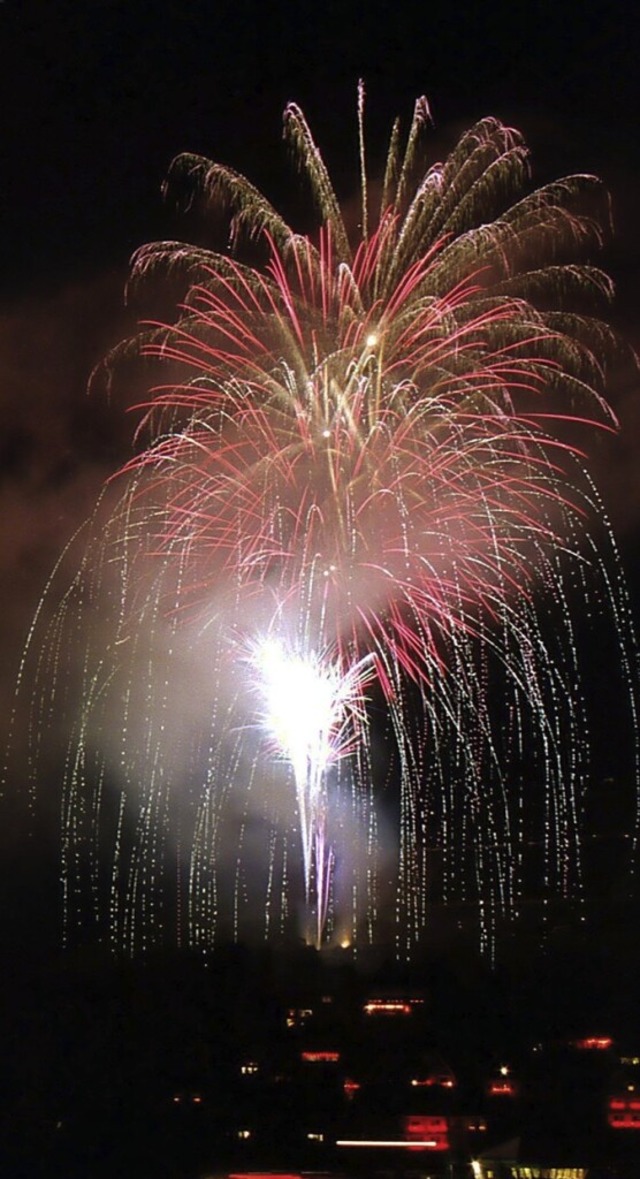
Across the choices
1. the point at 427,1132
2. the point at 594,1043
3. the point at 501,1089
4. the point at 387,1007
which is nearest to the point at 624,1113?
the point at 427,1132

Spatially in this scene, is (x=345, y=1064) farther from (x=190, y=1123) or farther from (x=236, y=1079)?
(x=190, y=1123)

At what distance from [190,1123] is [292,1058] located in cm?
422

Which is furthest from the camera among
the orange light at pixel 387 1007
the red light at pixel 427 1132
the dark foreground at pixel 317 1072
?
the orange light at pixel 387 1007

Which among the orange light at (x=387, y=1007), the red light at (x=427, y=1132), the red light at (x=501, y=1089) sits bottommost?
the red light at (x=427, y=1132)

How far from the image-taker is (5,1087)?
14.6 m

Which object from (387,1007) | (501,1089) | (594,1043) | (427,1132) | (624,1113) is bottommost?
(427,1132)

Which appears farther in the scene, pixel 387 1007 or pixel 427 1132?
pixel 387 1007

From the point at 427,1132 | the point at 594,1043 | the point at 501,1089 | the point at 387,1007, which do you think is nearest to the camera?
the point at 427,1132

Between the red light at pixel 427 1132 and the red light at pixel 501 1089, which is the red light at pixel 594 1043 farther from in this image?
the red light at pixel 427 1132

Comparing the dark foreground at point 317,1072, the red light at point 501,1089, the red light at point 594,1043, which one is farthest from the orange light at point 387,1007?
the red light at point 594,1043

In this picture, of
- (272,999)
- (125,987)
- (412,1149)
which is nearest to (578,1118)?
(412,1149)

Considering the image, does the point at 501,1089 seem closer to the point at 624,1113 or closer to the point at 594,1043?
the point at 594,1043

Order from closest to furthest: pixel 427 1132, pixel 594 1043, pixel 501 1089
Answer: pixel 427 1132 → pixel 501 1089 → pixel 594 1043

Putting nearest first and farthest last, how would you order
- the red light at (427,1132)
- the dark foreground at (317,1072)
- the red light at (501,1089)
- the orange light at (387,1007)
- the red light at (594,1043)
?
the dark foreground at (317,1072)
the red light at (427,1132)
the red light at (501,1089)
the red light at (594,1043)
the orange light at (387,1007)
